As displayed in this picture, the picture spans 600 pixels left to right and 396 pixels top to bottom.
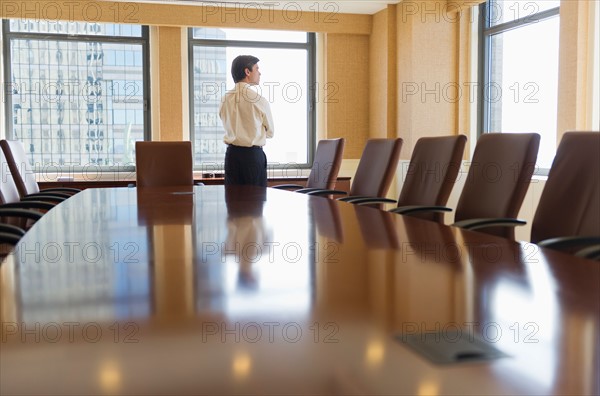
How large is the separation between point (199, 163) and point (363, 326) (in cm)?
624

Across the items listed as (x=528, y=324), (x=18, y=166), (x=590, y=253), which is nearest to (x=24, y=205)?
(x=18, y=166)

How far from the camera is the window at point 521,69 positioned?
5.03 metres

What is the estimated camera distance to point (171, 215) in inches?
78.6

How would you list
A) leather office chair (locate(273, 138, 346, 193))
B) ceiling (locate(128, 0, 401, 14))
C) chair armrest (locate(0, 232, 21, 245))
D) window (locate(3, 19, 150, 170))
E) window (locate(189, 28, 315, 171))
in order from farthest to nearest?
1. window (locate(189, 28, 315, 171))
2. window (locate(3, 19, 150, 170))
3. ceiling (locate(128, 0, 401, 14))
4. leather office chair (locate(273, 138, 346, 193))
5. chair armrest (locate(0, 232, 21, 245))

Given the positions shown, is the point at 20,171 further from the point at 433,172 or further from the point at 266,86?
the point at 266,86

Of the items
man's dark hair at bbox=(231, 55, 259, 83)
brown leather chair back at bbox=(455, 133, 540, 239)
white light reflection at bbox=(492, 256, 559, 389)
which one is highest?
man's dark hair at bbox=(231, 55, 259, 83)

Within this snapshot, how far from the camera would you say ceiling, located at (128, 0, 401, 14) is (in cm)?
615

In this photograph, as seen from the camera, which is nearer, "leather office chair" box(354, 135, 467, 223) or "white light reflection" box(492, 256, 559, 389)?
"white light reflection" box(492, 256, 559, 389)

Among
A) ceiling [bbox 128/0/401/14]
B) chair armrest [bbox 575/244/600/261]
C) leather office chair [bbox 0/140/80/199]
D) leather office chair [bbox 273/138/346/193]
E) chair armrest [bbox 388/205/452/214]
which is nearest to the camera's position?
chair armrest [bbox 575/244/600/261]

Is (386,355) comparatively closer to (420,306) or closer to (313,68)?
(420,306)

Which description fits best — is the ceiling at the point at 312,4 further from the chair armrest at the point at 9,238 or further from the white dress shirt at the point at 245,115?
the chair armrest at the point at 9,238

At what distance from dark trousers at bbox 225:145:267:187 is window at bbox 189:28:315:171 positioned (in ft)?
7.37

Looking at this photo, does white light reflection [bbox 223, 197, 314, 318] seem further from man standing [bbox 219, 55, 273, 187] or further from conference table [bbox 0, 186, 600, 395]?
man standing [bbox 219, 55, 273, 187]

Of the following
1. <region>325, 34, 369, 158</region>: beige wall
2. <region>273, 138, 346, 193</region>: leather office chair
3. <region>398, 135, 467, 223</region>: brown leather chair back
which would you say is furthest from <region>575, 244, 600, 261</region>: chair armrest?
<region>325, 34, 369, 158</region>: beige wall
